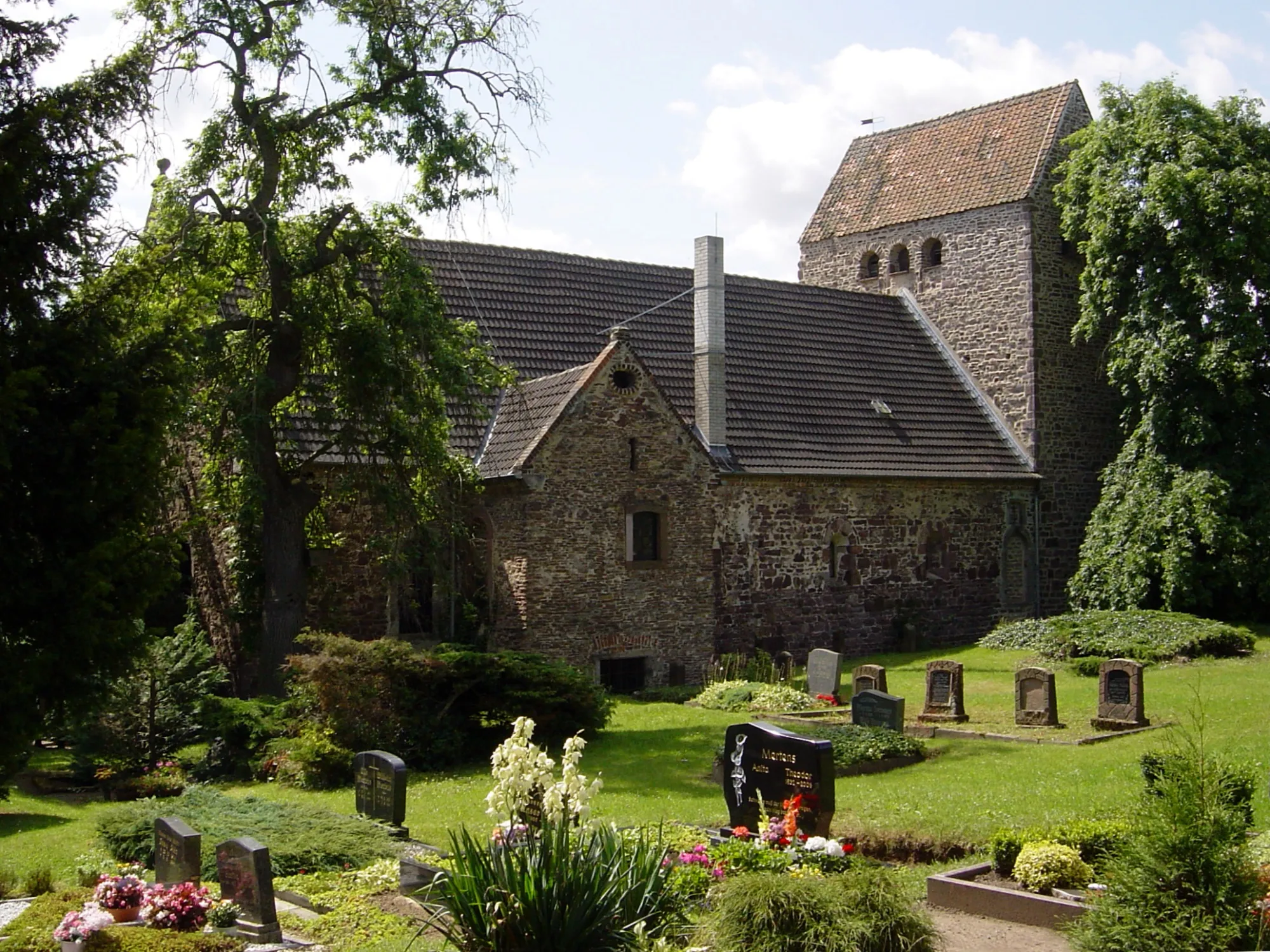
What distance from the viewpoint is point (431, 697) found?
1728cm

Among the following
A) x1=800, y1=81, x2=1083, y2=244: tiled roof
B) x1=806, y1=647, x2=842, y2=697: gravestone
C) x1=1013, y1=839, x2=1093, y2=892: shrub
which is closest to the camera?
x1=1013, y1=839, x2=1093, y2=892: shrub

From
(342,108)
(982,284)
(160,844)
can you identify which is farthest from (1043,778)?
(982,284)

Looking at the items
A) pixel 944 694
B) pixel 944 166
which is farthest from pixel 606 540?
pixel 944 166

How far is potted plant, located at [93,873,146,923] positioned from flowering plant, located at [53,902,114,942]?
1.17 ft

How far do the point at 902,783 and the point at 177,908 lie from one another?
7.98 m

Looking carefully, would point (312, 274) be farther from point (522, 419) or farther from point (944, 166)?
point (944, 166)

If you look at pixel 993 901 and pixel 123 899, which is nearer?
pixel 123 899

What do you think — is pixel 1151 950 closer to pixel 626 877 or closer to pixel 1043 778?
pixel 626 877

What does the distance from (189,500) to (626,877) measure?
1438 cm

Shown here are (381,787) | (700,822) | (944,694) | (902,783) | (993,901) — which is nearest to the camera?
(993,901)

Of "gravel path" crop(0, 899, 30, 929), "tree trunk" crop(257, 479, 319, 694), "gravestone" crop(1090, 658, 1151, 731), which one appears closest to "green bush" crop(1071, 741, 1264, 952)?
"gravel path" crop(0, 899, 30, 929)

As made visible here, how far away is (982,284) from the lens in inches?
1240

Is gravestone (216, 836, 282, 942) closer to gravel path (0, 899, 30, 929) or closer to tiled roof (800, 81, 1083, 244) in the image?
gravel path (0, 899, 30, 929)

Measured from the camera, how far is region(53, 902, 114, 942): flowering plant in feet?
27.7
